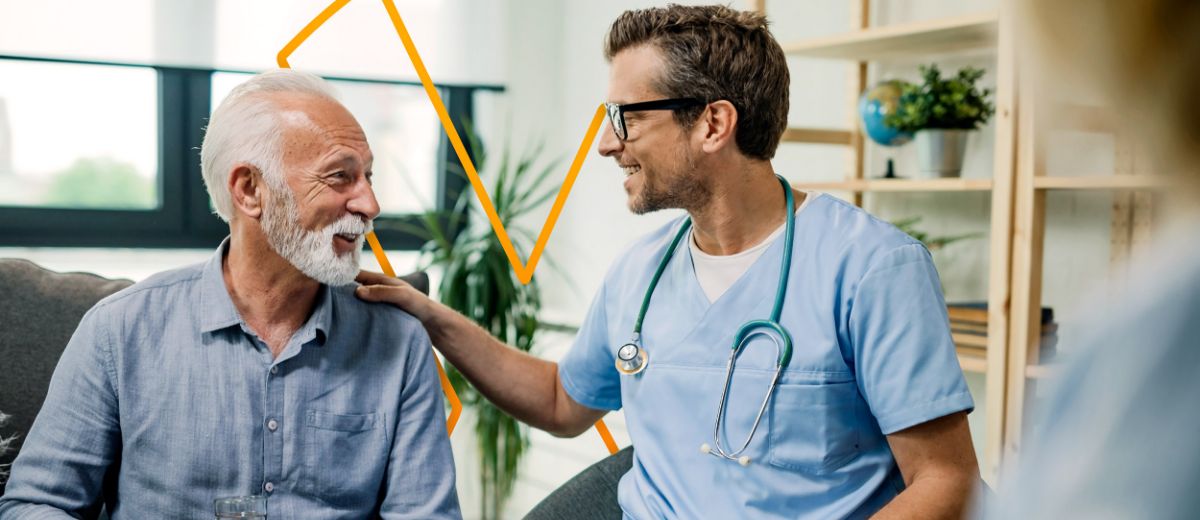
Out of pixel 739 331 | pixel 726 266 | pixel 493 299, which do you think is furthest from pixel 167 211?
pixel 739 331

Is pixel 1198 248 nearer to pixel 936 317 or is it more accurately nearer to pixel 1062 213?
pixel 936 317

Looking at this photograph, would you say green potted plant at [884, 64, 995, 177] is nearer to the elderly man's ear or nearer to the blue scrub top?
the blue scrub top

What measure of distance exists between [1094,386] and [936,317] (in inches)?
45.6

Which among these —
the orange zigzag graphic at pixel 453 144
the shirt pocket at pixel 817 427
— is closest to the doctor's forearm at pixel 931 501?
the shirt pocket at pixel 817 427

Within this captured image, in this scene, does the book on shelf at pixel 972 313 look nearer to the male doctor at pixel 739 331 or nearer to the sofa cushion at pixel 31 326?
the male doctor at pixel 739 331

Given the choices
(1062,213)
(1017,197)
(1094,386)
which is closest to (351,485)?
(1094,386)

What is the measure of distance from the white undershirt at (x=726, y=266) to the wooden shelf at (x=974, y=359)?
3.06ft

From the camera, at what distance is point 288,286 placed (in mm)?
1683

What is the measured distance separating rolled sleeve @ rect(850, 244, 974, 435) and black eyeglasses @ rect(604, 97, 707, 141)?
41 centimetres

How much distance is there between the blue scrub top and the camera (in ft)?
5.00

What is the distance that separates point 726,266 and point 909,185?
1067mm

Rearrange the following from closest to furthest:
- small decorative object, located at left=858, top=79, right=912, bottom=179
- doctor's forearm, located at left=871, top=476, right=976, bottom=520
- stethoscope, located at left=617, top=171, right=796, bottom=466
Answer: doctor's forearm, located at left=871, top=476, right=976, bottom=520
stethoscope, located at left=617, top=171, right=796, bottom=466
small decorative object, located at left=858, top=79, right=912, bottom=179

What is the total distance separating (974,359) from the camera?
2.50m

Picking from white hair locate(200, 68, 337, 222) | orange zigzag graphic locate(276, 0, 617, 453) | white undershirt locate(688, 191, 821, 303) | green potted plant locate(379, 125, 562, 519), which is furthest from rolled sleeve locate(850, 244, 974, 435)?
green potted plant locate(379, 125, 562, 519)
